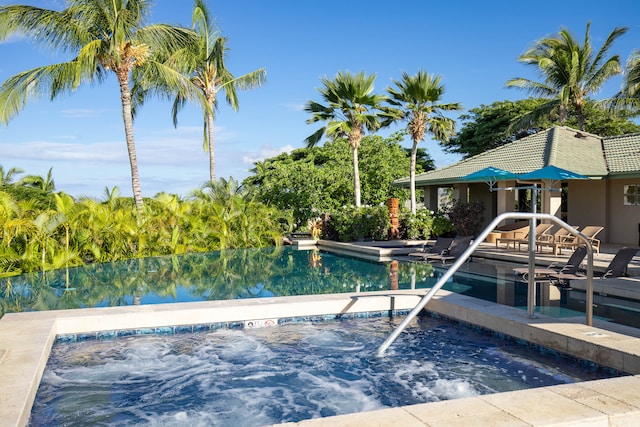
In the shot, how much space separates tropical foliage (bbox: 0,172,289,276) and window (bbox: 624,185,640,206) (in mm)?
13077

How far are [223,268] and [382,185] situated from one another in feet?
67.2

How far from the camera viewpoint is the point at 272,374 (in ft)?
22.7

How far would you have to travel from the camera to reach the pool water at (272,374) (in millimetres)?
5871

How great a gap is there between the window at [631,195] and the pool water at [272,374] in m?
13.1

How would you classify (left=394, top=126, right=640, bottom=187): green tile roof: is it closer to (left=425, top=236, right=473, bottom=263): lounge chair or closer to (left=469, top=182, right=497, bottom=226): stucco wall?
(left=469, top=182, right=497, bottom=226): stucco wall

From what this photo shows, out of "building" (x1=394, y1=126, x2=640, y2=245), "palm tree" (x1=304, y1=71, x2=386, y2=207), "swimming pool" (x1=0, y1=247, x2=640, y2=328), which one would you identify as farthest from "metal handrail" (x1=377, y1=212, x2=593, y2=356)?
"palm tree" (x1=304, y1=71, x2=386, y2=207)

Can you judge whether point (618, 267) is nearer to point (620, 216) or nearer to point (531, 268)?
point (531, 268)

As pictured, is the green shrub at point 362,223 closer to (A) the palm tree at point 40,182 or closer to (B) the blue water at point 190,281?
(B) the blue water at point 190,281

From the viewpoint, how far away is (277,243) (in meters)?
→ 23.2

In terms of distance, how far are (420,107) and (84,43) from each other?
12.6m

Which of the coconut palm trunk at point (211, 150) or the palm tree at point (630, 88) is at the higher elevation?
the palm tree at point (630, 88)

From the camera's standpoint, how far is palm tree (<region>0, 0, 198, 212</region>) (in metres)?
18.4

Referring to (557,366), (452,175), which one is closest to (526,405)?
(557,366)

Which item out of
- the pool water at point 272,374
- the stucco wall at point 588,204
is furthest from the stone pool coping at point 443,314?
the stucco wall at point 588,204
